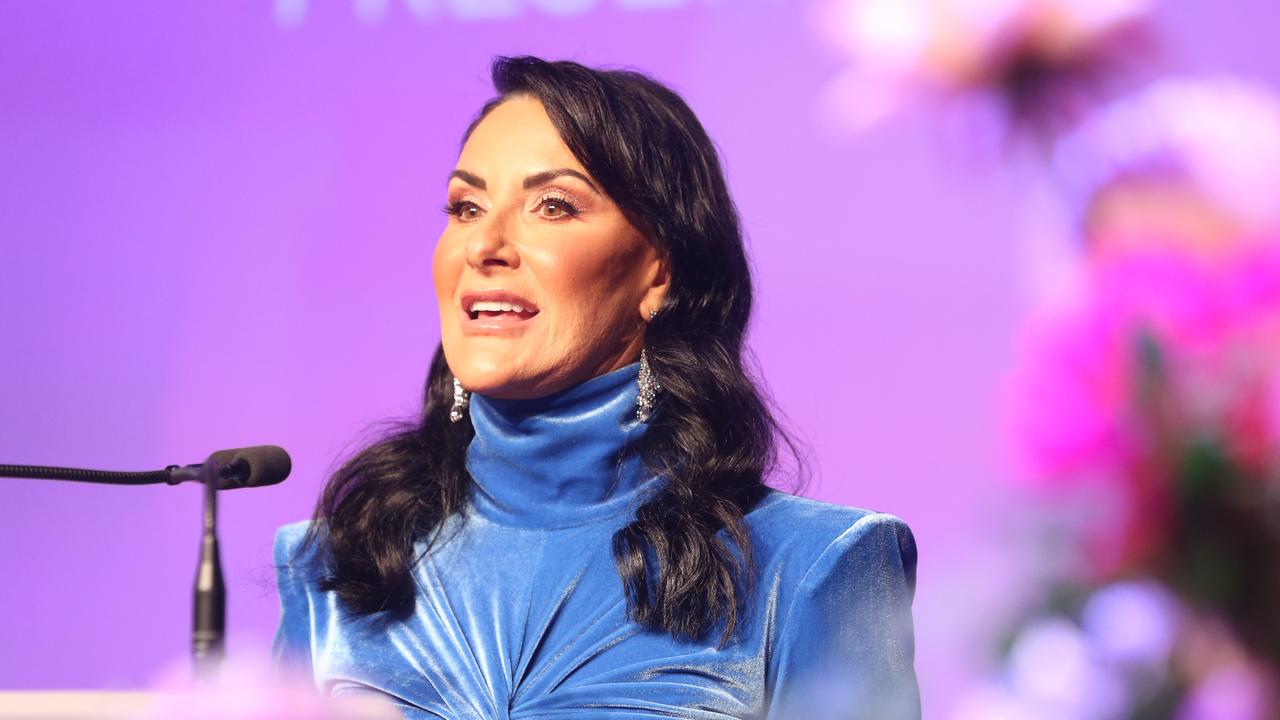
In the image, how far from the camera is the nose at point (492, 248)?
177 cm

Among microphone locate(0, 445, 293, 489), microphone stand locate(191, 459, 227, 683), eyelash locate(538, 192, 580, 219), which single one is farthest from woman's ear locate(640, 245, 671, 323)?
microphone stand locate(191, 459, 227, 683)

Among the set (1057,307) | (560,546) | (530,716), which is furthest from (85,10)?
(1057,307)

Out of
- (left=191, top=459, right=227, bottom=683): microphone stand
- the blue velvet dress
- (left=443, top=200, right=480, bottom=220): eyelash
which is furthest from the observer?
(left=443, top=200, right=480, bottom=220): eyelash

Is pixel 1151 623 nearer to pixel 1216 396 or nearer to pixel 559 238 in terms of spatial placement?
pixel 1216 396

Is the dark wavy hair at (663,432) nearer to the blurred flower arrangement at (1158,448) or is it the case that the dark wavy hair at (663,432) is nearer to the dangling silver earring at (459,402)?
the dangling silver earring at (459,402)

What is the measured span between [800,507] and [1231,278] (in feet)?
4.59

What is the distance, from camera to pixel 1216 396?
0.42 meters

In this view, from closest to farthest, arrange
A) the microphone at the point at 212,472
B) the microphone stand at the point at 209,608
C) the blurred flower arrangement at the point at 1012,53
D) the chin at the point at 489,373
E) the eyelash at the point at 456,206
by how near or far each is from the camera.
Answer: the blurred flower arrangement at the point at 1012,53 < the microphone stand at the point at 209,608 < the microphone at the point at 212,472 < the chin at the point at 489,373 < the eyelash at the point at 456,206

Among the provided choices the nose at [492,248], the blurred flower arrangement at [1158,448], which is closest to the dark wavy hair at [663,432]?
the nose at [492,248]

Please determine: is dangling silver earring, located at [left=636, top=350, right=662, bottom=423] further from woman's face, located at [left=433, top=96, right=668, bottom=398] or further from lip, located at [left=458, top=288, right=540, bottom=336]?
lip, located at [left=458, top=288, right=540, bottom=336]

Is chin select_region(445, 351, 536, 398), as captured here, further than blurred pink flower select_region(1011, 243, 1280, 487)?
Yes

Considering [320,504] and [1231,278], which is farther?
[320,504]

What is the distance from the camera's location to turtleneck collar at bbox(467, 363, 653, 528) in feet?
5.89

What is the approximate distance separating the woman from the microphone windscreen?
1.80ft
